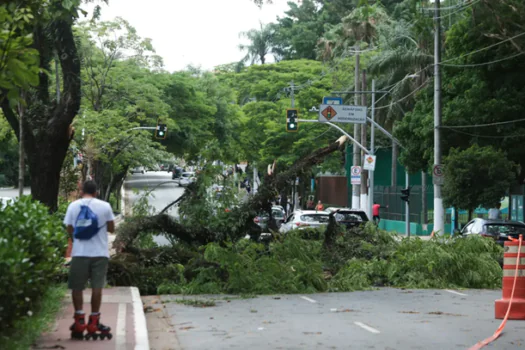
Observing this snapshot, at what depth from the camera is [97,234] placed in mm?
10766

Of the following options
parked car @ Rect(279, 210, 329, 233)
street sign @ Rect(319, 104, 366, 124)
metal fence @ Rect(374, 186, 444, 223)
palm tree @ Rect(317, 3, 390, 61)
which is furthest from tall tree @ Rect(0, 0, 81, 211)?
palm tree @ Rect(317, 3, 390, 61)

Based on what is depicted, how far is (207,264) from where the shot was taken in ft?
62.3

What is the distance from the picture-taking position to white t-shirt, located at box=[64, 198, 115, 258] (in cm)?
1071

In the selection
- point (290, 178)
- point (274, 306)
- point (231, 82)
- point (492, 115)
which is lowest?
point (274, 306)

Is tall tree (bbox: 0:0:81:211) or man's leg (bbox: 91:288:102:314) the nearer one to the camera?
man's leg (bbox: 91:288:102:314)

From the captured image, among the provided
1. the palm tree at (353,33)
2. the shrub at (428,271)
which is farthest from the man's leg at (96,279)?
the palm tree at (353,33)

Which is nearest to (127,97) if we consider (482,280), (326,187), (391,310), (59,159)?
(326,187)

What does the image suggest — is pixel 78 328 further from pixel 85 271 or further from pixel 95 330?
pixel 85 271

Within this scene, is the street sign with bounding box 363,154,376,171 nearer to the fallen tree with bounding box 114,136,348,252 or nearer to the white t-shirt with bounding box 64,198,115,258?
the fallen tree with bounding box 114,136,348,252

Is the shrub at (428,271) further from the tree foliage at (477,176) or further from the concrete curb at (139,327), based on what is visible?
the tree foliage at (477,176)

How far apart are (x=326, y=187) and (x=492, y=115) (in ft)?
129

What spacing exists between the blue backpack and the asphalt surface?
2.02 meters

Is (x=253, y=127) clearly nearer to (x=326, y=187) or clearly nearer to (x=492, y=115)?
(x=326, y=187)

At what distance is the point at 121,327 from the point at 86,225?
1.85 metres
